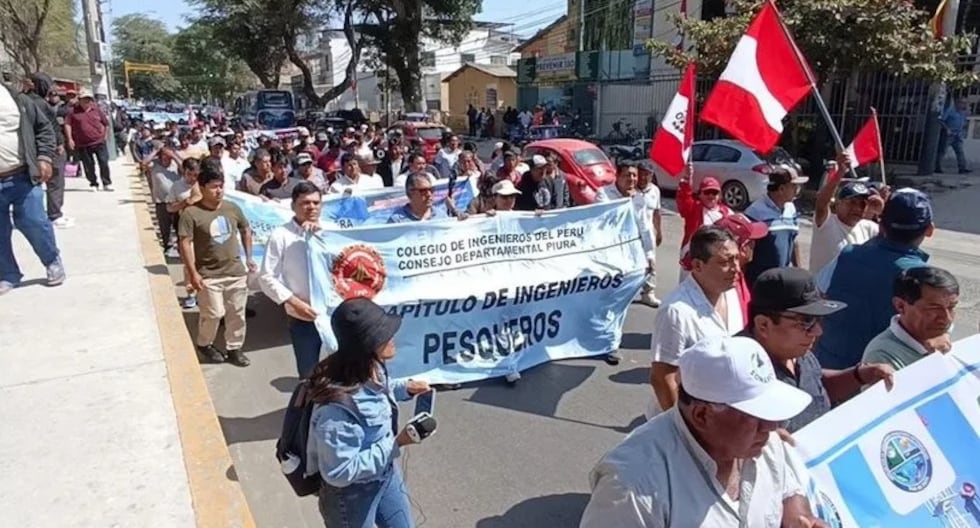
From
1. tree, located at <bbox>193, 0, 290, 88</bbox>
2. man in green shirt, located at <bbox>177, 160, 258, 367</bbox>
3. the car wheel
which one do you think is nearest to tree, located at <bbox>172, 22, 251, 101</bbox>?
tree, located at <bbox>193, 0, 290, 88</bbox>

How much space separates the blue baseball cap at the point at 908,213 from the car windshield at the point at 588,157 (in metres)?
10.9

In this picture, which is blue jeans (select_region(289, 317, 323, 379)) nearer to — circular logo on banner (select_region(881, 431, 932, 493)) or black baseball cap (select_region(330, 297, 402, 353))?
black baseball cap (select_region(330, 297, 402, 353))

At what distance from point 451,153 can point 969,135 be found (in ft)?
46.0

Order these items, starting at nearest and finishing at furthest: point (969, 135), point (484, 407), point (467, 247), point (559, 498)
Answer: point (559, 498)
point (484, 407)
point (467, 247)
point (969, 135)

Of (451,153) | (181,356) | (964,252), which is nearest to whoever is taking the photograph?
(181,356)

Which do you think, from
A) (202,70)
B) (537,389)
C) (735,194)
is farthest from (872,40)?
(202,70)

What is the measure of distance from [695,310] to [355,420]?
1.50m

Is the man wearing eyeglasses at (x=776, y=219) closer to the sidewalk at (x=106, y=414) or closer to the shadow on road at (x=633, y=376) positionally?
the shadow on road at (x=633, y=376)

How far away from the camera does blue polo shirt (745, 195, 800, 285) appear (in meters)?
5.04

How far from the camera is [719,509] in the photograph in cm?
172

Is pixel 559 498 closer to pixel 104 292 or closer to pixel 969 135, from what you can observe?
pixel 104 292

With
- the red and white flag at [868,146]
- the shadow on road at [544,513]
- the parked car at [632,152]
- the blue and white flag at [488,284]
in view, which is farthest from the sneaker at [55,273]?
the parked car at [632,152]

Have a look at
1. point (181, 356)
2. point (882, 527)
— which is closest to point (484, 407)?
point (181, 356)

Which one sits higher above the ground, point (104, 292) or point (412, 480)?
point (104, 292)
